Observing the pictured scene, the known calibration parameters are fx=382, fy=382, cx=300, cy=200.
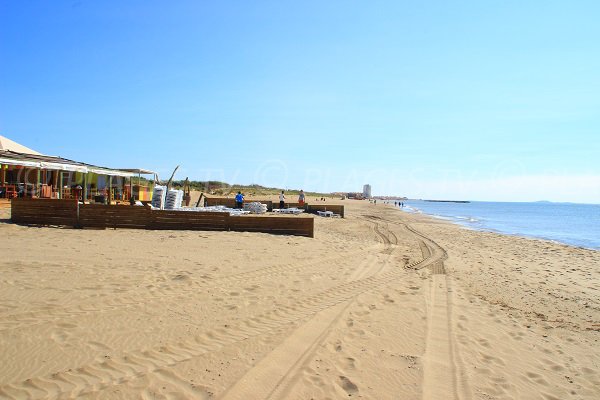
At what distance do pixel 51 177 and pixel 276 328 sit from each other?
23515 millimetres

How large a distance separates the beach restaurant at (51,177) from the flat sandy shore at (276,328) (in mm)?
9083

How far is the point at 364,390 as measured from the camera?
10.4ft

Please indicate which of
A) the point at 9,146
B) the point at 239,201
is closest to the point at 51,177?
the point at 9,146

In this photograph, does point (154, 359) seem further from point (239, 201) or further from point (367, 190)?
point (367, 190)

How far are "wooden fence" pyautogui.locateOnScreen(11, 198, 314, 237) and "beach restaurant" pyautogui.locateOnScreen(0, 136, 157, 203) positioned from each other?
10.4 feet

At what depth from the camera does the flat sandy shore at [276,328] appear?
125 inches

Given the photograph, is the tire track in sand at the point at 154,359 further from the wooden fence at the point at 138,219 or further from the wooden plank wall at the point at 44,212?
the wooden plank wall at the point at 44,212

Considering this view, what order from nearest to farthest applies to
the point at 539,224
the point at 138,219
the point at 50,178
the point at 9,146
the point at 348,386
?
the point at 348,386 < the point at 138,219 < the point at 9,146 < the point at 50,178 < the point at 539,224

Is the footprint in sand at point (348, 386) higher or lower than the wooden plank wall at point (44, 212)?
lower

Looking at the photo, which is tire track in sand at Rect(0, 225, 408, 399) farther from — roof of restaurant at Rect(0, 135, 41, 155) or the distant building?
the distant building

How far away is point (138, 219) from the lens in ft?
40.6

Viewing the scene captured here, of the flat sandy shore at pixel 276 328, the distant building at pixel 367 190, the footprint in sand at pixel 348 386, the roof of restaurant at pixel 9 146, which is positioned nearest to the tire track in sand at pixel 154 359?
the flat sandy shore at pixel 276 328

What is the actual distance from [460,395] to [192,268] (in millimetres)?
5131

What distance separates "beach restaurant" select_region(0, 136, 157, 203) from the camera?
16.3 meters
